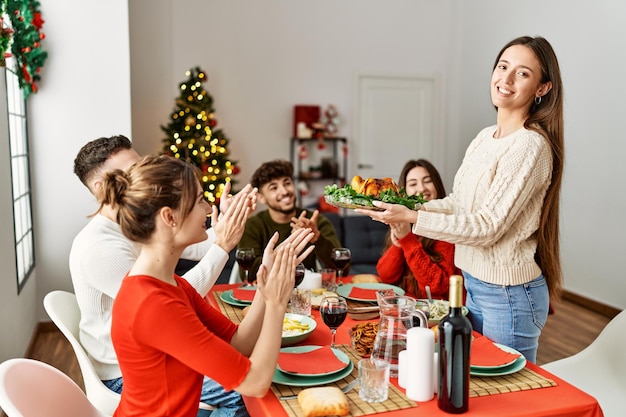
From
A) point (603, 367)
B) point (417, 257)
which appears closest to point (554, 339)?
point (603, 367)

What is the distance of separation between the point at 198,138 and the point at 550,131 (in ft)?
14.5

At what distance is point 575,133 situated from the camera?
561 cm

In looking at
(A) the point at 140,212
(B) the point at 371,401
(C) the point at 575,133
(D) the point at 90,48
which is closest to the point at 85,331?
(A) the point at 140,212

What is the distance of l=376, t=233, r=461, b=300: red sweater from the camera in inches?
99.4

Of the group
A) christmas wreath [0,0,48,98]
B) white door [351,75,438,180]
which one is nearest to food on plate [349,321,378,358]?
christmas wreath [0,0,48,98]

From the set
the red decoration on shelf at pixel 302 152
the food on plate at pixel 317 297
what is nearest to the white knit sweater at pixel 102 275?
the food on plate at pixel 317 297

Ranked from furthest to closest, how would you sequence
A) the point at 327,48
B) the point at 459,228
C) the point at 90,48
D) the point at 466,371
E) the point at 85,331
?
the point at 327,48 < the point at 90,48 < the point at 85,331 < the point at 459,228 < the point at 466,371

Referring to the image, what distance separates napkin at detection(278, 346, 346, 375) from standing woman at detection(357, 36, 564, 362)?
52cm

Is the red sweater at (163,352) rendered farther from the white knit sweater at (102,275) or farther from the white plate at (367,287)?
the white plate at (367,287)

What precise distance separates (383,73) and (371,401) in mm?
6314

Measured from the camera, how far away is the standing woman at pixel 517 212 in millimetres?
1889

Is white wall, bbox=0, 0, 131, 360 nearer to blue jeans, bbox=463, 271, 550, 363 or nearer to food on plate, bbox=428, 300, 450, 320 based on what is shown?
food on plate, bbox=428, 300, 450, 320

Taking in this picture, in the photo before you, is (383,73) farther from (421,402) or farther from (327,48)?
(421,402)

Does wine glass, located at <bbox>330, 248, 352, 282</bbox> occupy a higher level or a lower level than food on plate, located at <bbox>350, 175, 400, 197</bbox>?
lower
